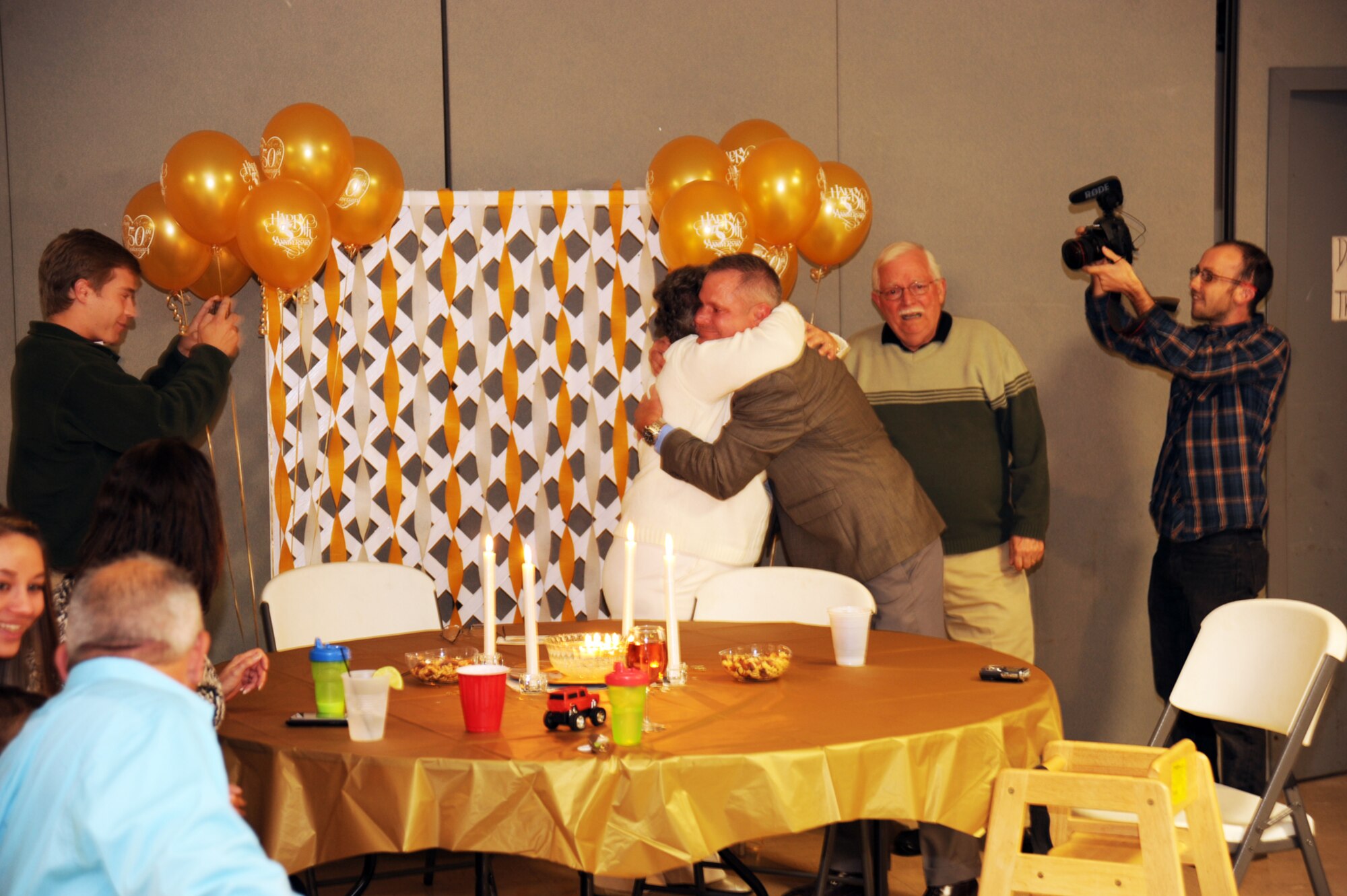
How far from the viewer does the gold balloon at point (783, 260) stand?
360cm

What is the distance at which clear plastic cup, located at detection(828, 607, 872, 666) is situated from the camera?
7.57 feet

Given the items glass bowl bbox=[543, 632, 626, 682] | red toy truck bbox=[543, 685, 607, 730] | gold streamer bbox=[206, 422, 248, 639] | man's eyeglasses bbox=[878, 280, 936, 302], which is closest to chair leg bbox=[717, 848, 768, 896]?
glass bowl bbox=[543, 632, 626, 682]

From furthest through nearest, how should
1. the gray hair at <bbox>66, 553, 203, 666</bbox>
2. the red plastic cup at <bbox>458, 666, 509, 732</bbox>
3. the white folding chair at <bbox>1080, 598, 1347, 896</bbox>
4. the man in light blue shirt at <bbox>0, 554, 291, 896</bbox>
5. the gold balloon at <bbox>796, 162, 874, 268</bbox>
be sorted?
the gold balloon at <bbox>796, 162, 874, 268</bbox> < the white folding chair at <bbox>1080, 598, 1347, 896</bbox> < the red plastic cup at <bbox>458, 666, 509, 732</bbox> < the gray hair at <bbox>66, 553, 203, 666</bbox> < the man in light blue shirt at <bbox>0, 554, 291, 896</bbox>

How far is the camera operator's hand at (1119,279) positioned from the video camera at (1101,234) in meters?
0.02

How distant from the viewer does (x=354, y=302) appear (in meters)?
3.75

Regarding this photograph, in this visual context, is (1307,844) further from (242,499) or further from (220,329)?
(242,499)

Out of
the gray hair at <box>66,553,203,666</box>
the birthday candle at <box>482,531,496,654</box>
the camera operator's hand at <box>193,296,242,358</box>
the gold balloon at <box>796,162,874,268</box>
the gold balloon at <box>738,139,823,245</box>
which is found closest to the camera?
the gray hair at <box>66,553,203,666</box>

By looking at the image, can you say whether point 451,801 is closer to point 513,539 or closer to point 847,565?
point 847,565

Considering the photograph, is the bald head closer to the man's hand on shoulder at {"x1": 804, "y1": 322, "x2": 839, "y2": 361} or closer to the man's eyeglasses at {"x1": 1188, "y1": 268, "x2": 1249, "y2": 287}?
the man's hand on shoulder at {"x1": 804, "y1": 322, "x2": 839, "y2": 361}

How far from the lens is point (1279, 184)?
412 cm

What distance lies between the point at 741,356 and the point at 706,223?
0.63 meters

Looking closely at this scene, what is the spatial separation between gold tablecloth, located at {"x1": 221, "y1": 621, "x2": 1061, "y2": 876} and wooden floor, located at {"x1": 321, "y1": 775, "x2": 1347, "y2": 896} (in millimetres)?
1336

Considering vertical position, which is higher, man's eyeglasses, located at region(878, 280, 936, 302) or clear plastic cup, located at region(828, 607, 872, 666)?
man's eyeglasses, located at region(878, 280, 936, 302)

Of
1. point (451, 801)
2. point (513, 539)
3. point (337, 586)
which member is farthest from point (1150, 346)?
point (451, 801)
